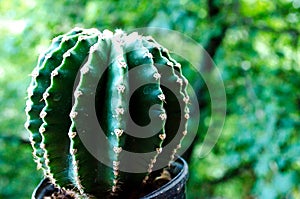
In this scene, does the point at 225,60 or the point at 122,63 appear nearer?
the point at 122,63

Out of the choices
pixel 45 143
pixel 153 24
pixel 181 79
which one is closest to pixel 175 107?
pixel 181 79

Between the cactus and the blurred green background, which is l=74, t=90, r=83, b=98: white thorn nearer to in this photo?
the cactus

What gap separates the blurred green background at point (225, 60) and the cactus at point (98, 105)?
0.64 metres

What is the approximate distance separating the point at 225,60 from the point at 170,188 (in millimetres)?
1109

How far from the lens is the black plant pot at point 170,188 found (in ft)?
1.74

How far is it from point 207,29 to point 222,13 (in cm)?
8

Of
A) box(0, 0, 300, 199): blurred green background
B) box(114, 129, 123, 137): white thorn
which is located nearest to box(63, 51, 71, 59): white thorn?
box(114, 129, 123, 137): white thorn

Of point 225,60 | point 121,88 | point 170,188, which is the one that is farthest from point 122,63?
point 225,60

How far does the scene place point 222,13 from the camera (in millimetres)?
1431

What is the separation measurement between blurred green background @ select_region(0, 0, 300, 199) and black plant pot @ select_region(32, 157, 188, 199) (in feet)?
1.65

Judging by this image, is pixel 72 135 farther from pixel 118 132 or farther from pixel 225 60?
pixel 225 60

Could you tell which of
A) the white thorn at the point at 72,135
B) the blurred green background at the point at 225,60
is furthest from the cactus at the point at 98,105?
the blurred green background at the point at 225,60

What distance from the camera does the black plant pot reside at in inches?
20.9

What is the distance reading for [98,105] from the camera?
1.71 ft
